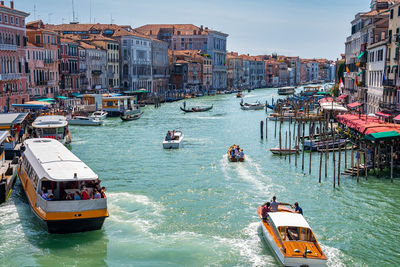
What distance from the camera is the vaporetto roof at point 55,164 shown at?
15.9 metres

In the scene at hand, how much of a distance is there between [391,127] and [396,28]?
1081 centimetres

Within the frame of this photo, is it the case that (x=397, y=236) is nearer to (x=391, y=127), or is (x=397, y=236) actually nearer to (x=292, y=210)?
(x=292, y=210)

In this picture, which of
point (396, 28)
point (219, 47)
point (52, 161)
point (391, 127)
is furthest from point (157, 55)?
point (52, 161)

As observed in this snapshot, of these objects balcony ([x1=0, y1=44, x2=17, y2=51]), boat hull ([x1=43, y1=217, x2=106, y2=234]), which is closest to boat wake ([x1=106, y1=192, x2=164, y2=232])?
boat hull ([x1=43, y1=217, x2=106, y2=234])

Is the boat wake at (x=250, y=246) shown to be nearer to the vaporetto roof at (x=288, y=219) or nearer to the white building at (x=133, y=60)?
the vaporetto roof at (x=288, y=219)

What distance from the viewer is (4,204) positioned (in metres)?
19.0

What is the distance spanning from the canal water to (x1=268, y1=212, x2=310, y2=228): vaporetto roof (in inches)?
36.7

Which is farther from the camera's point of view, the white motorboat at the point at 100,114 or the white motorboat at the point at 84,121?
the white motorboat at the point at 100,114

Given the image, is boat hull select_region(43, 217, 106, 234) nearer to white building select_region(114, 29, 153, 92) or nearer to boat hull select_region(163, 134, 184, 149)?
boat hull select_region(163, 134, 184, 149)

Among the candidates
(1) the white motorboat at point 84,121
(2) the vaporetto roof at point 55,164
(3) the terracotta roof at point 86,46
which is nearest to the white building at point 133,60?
(3) the terracotta roof at point 86,46

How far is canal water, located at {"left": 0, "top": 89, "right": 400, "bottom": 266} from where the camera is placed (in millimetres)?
14633

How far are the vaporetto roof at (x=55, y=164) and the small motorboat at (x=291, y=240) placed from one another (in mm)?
5731

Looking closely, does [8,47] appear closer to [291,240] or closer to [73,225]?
[73,225]

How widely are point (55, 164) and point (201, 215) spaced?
5.39m
